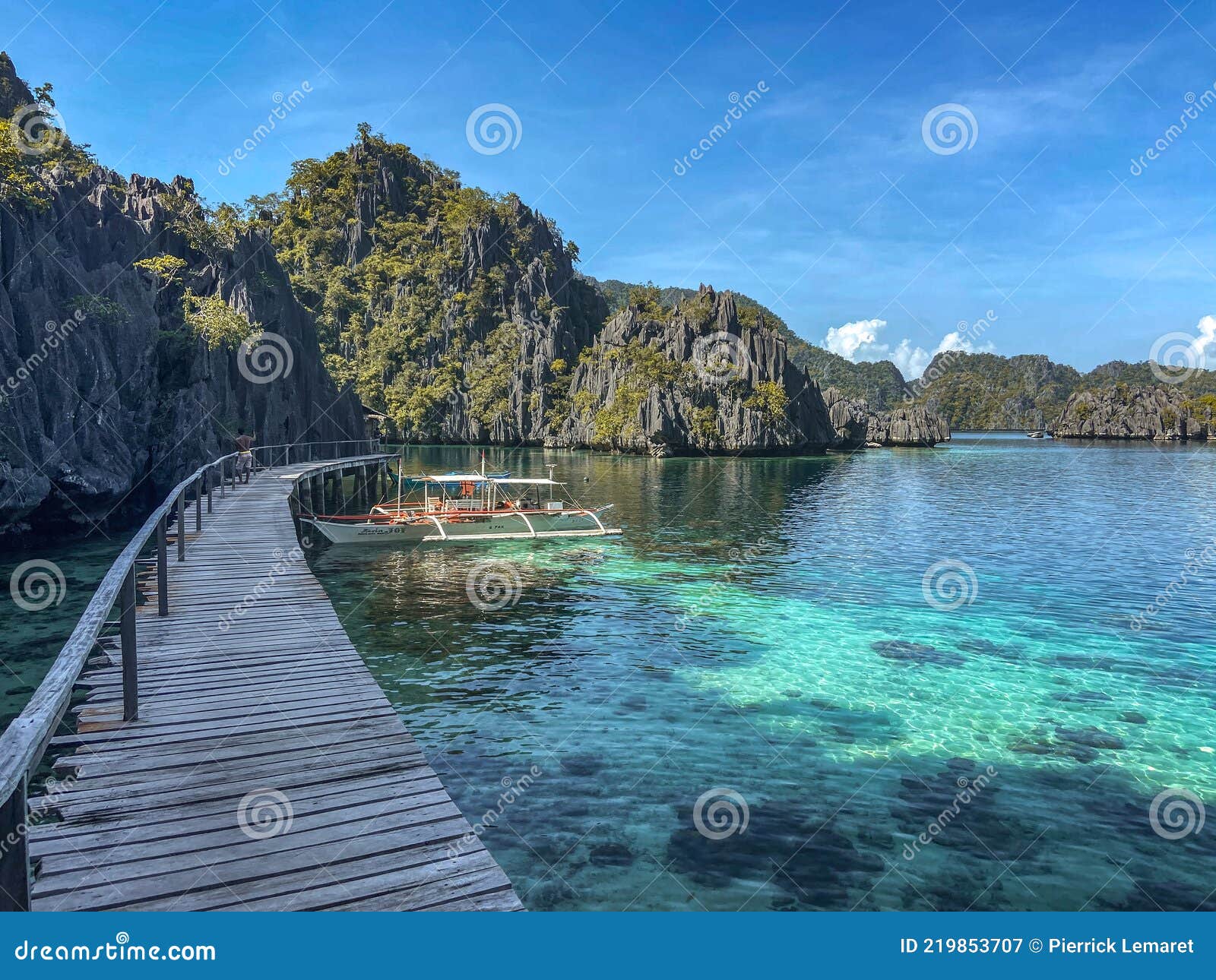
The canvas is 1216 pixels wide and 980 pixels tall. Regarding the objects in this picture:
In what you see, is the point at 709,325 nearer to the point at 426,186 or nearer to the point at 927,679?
the point at 426,186

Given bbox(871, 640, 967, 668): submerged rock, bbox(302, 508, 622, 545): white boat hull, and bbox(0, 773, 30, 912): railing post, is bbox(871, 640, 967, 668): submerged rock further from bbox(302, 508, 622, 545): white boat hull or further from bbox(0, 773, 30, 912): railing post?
bbox(302, 508, 622, 545): white boat hull

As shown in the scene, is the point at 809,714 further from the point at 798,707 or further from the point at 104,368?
the point at 104,368

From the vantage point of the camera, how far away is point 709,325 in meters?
116

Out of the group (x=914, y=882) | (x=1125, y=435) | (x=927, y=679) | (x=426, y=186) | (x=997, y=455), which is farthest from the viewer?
(x=1125, y=435)

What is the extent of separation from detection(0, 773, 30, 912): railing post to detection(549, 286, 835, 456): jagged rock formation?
3732 inches

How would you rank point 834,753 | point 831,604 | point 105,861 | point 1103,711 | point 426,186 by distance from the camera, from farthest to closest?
1. point 426,186
2. point 831,604
3. point 1103,711
4. point 834,753
5. point 105,861

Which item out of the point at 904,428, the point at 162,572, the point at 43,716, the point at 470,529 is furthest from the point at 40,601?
the point at 904,428

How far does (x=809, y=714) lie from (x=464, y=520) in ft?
70.5

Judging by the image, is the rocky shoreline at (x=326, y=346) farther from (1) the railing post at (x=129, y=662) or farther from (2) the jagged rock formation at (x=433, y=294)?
(1) the railing post at (x=129, y=662)

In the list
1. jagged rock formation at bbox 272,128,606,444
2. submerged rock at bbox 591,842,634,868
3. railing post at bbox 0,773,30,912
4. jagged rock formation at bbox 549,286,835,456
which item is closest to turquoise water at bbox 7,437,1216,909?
submerged rock at bbox 591,842,634,868

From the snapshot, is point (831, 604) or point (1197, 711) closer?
point (1197, 711)

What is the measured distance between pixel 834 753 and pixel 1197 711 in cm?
781

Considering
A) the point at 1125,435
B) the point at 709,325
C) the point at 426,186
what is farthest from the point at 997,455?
the point at 426,186

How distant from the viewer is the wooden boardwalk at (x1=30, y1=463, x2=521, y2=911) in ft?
18.2
